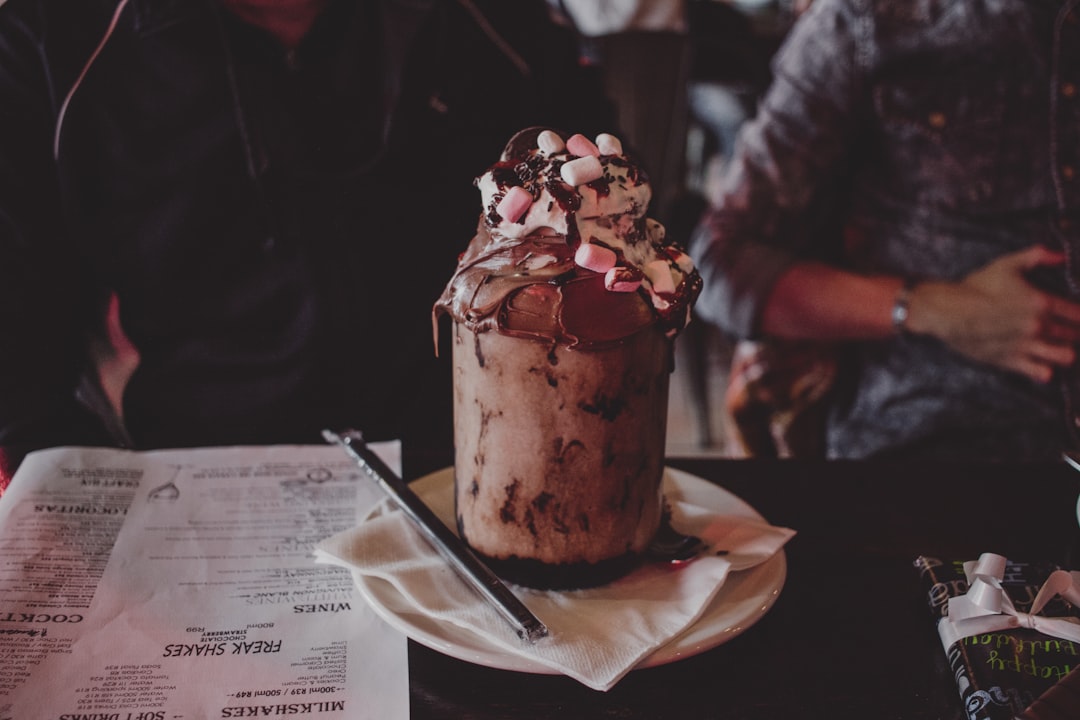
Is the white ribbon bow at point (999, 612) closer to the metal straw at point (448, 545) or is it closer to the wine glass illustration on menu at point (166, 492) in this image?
the metal straw at point (448, 545)

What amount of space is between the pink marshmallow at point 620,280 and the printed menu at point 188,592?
0.94 ft

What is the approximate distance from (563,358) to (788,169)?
2.81ft

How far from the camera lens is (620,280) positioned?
619 millimetres

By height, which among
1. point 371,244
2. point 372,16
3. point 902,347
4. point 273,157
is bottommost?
point 902,347

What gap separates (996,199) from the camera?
1253 mm

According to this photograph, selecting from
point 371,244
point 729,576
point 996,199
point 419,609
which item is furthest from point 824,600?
point 996,199

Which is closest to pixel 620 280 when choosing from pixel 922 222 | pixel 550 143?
pixel 550 143

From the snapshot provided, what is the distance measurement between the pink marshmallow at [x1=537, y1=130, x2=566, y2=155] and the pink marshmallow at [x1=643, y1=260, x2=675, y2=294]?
0.11 metres

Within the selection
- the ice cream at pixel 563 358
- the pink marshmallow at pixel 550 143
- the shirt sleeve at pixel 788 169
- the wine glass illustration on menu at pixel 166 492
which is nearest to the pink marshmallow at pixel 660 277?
the ice cream at pixel 563 358

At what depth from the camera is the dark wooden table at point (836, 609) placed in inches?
22.8

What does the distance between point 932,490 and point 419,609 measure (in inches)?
21.5

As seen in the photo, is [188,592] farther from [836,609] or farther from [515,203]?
[836,609]

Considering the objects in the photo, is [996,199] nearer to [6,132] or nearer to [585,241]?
[585,241]

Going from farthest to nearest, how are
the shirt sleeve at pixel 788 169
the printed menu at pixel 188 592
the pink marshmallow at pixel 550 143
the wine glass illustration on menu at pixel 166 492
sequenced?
the shirt sleeve at pixel 788 169 < the wine glass illustration on menu at pixel 166 492 < the pink marshmallow at pixel 550 143 < the printed menu at pixel 188 592
